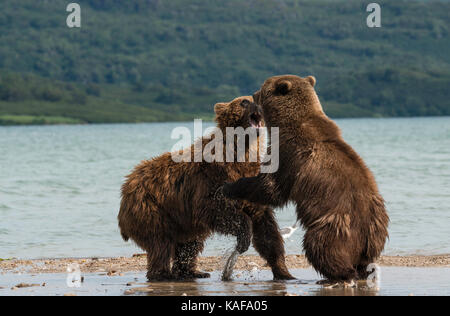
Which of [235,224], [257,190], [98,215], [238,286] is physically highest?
[257,190]

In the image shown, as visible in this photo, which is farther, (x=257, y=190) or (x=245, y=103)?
(x=245, y=103)

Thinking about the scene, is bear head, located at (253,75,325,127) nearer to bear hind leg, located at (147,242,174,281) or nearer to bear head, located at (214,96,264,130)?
bear head, located at (214,96,264,130)

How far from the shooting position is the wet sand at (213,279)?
6.82 metres

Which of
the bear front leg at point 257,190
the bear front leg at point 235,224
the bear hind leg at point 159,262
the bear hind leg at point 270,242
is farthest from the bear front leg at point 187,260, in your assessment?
the bear front leg at point 257,190

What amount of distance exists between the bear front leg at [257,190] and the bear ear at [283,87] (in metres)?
0.93

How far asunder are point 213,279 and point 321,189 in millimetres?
2096

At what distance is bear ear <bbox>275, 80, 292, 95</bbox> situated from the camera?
733cm

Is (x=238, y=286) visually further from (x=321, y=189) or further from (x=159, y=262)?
(x=321, y=189)

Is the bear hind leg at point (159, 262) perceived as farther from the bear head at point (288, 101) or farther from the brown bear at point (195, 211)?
the bear head at point (288, 101)

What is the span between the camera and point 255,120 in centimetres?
818

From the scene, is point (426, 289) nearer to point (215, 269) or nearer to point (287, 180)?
point (287, 180)

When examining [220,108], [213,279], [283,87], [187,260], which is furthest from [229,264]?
[283,87]

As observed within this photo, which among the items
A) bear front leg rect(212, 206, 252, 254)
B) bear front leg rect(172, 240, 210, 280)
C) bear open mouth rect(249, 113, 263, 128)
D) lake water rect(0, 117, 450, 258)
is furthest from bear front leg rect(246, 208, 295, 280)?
lake water rect(0, 117, 450, 258)
